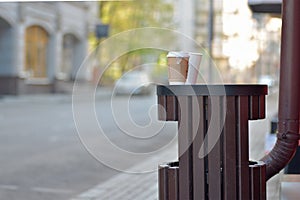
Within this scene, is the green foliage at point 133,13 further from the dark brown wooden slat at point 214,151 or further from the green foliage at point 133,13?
the dark brown wooden slat at point 214,151

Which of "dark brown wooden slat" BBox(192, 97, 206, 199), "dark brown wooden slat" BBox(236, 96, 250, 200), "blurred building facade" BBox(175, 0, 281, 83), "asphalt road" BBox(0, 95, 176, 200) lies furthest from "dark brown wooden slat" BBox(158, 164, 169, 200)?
"blurred building facade" BBox(175, 0, 281, 83)

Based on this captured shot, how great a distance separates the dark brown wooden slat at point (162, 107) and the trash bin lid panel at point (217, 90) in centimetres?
9

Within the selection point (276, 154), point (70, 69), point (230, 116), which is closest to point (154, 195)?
point (276, 154)

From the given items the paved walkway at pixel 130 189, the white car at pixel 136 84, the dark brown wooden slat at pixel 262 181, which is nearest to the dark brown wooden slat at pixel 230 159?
the dark brown wooden slat at pixel 262 181

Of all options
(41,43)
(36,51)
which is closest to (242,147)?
(36,51)

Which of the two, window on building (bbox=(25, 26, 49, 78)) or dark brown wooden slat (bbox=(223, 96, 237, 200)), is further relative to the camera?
window on building (bbox=(25, 26, 49, 78))

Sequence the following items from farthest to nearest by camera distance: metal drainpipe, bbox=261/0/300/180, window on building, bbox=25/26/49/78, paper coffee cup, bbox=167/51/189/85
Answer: window on building, bbox=25/26/49/78
metal drainpipe, bbox=261/0/300/180
paper coffee cup, bbox=167/51/189/85

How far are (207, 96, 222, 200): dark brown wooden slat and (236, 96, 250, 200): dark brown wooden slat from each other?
0.13 m

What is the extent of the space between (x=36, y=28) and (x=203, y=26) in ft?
59.4

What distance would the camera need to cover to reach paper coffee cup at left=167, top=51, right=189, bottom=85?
12.7 feet

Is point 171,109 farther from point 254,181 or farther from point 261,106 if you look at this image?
point 254,181

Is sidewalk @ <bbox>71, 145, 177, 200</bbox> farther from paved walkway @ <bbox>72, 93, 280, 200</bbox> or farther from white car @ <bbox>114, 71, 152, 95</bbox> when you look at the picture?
white car @ <bbox>114, 71, 152, 95</bbox>

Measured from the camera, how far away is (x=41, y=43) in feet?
113

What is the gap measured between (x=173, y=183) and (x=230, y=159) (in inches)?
16.6
